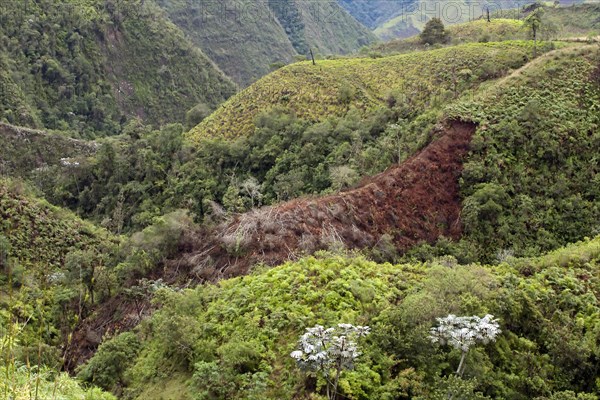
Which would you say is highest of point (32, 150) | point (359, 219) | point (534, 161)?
point (359, 219)

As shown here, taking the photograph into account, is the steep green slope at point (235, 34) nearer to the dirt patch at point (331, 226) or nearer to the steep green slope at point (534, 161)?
the steep green slope at point (534, 161)

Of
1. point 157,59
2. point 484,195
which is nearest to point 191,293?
point 484,195

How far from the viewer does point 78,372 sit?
15992mm

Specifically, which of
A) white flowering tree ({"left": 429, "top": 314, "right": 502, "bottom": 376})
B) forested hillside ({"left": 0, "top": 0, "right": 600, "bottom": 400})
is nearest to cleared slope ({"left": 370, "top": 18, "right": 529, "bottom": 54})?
forested hillside ({"left": 0, "top": 0, "right": 600, "bottom": 400})

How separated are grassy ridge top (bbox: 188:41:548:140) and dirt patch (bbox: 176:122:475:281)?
46.0 ft

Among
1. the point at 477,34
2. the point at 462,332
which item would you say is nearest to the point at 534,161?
the point at 462,332

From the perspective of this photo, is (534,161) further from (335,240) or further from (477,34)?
(477,34)

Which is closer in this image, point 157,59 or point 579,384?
point 579,384

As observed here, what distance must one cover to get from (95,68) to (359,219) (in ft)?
305

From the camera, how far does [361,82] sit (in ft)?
183

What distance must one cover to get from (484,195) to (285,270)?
50.3 feet

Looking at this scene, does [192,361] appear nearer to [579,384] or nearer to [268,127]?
[579,384]

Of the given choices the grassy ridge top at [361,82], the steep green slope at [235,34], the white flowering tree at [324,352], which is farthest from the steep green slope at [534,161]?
the steep green slope at [235,34]

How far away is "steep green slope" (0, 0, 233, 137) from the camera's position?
293 ft
